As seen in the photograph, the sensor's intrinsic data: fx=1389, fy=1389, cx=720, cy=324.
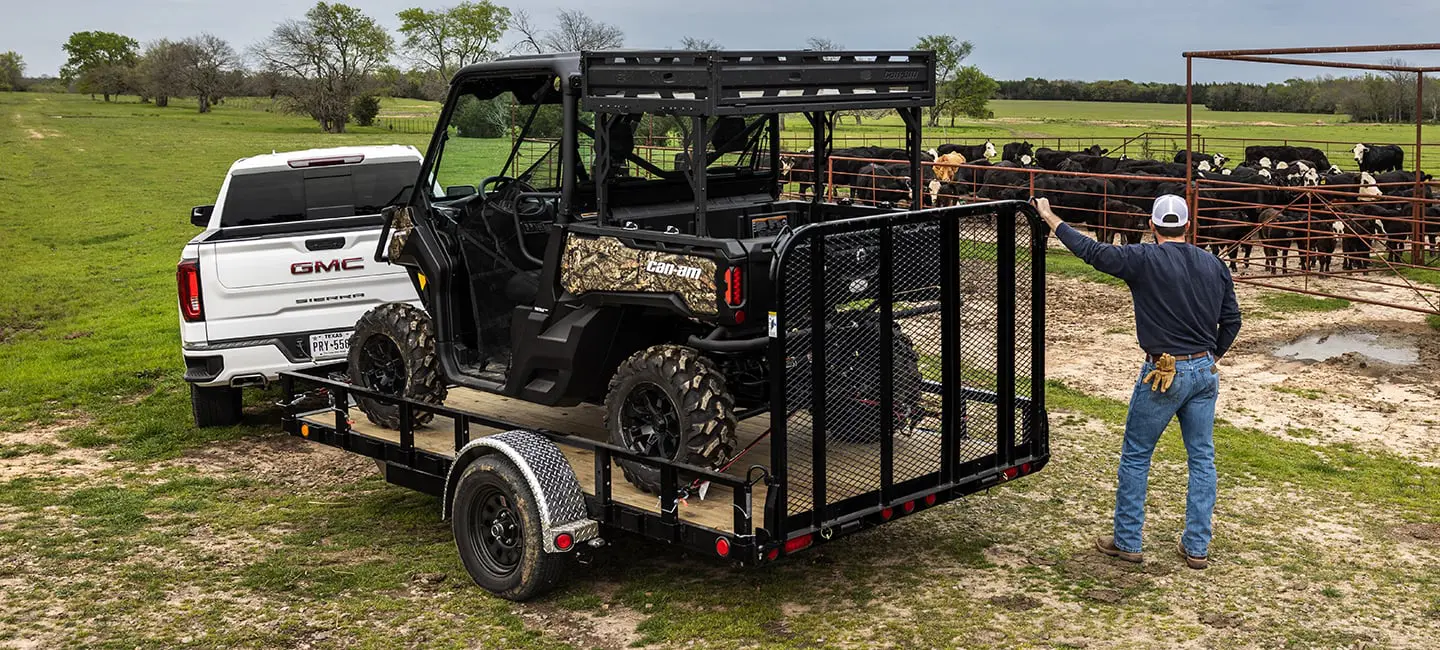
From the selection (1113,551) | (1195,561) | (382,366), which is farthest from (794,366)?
(382,366)

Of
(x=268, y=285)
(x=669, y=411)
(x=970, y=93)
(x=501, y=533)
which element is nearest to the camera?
(x=669, y=411)

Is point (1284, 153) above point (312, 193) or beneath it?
above

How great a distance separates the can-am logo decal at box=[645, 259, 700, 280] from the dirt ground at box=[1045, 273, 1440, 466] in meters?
5.60

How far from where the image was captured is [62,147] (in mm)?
51250

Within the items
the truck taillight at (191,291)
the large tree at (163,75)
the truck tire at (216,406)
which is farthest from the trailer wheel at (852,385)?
the large tree at (163,75)

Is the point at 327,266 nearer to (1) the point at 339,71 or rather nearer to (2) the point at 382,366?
(2) the point at 382,366

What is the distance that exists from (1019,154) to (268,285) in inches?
979

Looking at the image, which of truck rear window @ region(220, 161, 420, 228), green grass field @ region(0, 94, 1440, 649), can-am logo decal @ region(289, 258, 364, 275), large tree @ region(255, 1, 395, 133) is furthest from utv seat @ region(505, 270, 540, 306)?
large tree @ region(255, 1, 395, 133)

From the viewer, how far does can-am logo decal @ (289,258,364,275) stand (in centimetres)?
919

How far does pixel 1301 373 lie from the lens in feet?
39.0

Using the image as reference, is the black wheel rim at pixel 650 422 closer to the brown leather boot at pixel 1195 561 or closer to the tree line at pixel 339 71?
the brown leather boot at pixel 1195 561

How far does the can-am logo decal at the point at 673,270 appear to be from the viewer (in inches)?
228

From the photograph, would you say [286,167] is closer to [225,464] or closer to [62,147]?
[225,464]

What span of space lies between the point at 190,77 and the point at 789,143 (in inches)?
2877
